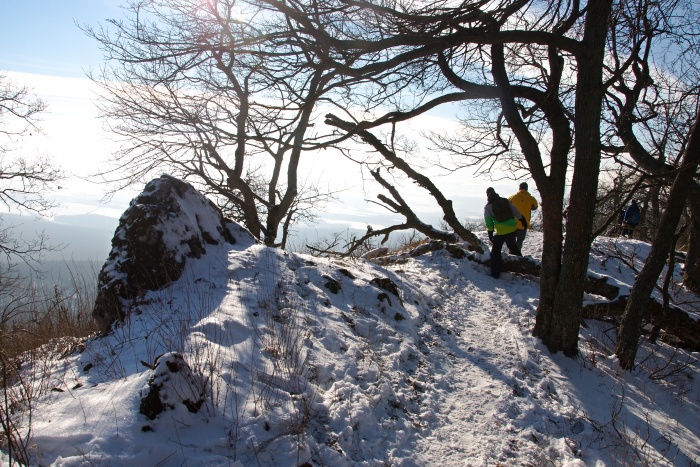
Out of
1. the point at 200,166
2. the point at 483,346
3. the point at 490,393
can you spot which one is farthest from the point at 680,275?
the point at 200,166

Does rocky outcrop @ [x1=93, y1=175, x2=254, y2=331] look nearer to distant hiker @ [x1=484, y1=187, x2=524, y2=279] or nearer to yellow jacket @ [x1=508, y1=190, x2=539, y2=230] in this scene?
distant hiker @ [x1=484, y1=187, x2=524, y2=279]

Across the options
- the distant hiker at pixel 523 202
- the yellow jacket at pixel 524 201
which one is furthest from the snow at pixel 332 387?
the yellow jacket at pixel 524 201

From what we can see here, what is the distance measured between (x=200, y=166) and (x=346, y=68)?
9429mm

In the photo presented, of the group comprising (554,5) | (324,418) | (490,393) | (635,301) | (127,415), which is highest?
(554,5)

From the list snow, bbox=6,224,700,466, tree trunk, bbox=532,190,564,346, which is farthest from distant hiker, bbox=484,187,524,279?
tree trunk, bbox=532,190,564,346

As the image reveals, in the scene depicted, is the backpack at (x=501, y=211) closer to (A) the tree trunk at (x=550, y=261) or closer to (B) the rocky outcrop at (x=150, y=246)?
(A) the tree trunk at (x=550, y=261)

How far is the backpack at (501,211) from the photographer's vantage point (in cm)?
782

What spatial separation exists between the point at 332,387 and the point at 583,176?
146 inches

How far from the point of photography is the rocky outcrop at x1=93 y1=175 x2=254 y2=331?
157 inches

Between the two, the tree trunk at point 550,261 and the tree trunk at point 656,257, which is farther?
the tree trunk at point 550,261

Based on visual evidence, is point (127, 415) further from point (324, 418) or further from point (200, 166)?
point (200, 166)

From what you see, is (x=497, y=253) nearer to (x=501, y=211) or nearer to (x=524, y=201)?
(x=501, y=211)

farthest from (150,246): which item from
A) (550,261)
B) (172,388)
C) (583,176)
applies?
(583,176)

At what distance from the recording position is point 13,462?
1872 millimetres
